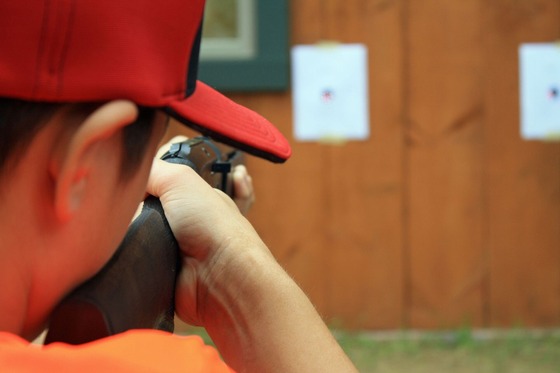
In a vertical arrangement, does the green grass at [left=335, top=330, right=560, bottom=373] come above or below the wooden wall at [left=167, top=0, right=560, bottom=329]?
below

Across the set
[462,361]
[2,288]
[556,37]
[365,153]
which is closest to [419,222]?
[365,153]

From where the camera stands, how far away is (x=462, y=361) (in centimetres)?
257

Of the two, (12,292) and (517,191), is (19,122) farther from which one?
(517,191)

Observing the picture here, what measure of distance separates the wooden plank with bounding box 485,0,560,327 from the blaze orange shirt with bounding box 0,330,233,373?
7.31ft

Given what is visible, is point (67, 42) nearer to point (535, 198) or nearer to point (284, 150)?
point (284, 150)

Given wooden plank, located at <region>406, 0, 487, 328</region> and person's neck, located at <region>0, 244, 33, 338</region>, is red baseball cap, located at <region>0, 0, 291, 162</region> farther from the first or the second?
wooden plank, located at <region>406, 0, 487, 328</region>

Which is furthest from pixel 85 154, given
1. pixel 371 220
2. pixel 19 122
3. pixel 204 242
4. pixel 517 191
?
pixel 517 191

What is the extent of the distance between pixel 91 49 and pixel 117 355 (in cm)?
20

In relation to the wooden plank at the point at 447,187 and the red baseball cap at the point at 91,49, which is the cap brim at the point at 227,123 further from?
the wooden plank at the point at 447,187

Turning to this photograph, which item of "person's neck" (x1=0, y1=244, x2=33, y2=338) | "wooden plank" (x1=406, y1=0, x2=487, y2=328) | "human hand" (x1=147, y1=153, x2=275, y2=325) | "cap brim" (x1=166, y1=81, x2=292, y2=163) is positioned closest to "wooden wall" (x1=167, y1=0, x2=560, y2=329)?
"wooden plank" (x1=406, y1=0, x2=487, y2=328)

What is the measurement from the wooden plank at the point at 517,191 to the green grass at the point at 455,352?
0.10 meters

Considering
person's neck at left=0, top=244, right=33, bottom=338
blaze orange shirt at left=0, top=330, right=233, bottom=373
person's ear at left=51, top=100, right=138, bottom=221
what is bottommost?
blaze orange shirt at left=0, top=330, right=233, bottom=373

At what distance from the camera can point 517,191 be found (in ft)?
8.95

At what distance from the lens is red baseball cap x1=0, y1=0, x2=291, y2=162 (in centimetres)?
58
